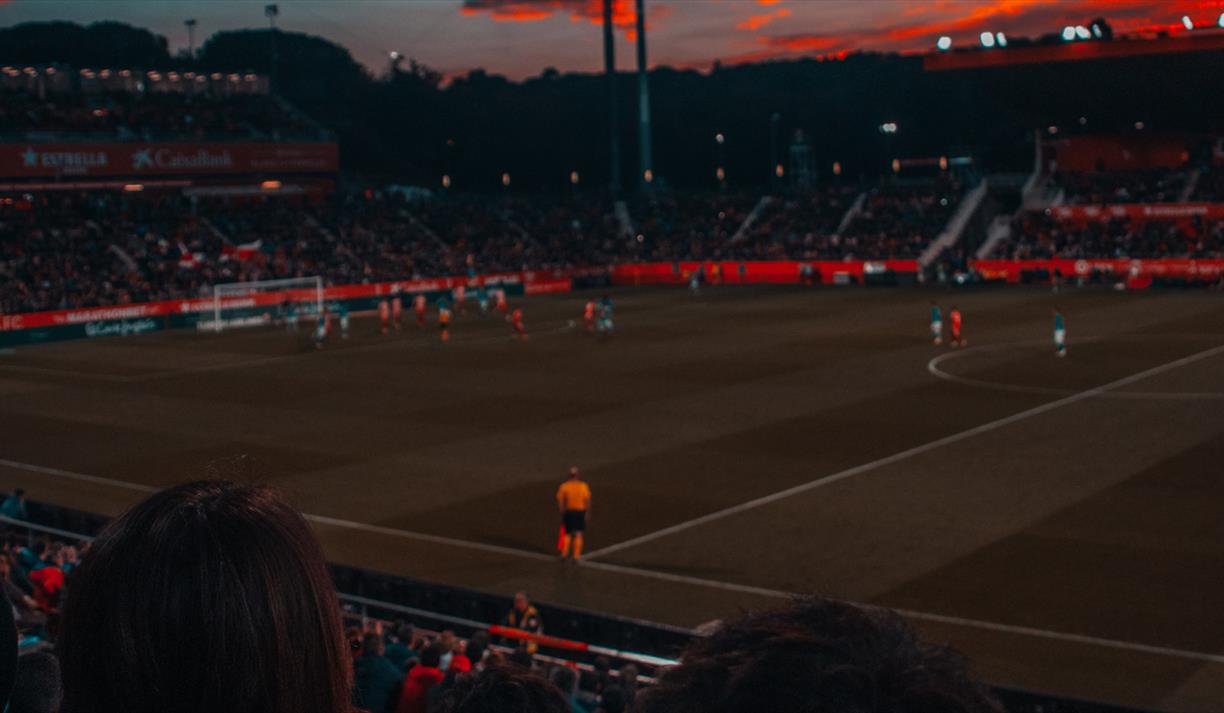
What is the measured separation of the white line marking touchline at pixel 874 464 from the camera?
20.9 m

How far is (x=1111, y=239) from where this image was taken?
7056 cm

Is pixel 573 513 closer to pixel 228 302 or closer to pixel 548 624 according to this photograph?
pixel 548 624

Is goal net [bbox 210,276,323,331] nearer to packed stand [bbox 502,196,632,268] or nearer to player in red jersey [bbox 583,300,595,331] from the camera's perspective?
player in red jersey [bbox 583,300,595,331]

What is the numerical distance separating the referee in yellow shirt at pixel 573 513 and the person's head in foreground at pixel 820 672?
1730cm

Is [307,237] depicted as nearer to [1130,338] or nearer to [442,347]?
[442,347]

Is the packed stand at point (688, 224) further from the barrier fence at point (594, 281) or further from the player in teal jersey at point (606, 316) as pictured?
the player in teal jersey at point (606, 316)

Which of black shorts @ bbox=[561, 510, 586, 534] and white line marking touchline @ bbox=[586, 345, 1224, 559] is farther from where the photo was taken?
white line marking touchline @ bbox=[586, 345, 1224, 559]

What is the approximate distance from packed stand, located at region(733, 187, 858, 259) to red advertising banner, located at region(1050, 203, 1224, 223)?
46.7 ft

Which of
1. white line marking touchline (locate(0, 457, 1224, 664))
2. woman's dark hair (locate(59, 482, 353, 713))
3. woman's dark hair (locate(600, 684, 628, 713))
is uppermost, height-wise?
woman's dark hair (locate(59, 482, 353, 713))

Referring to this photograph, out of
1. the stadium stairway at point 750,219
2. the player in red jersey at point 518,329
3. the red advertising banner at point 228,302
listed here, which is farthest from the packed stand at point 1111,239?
the player in red jersey at point 518,329

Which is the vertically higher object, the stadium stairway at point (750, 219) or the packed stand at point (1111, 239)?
the stadium stairway at point (750, 219)

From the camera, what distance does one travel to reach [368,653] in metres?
9.77

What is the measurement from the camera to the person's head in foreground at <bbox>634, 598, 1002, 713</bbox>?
1877mm

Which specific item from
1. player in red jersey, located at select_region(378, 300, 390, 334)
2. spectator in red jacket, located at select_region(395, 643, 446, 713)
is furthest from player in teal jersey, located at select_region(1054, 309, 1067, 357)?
spectator in red jacket, located at select_region(395, 643, 446, 713)
